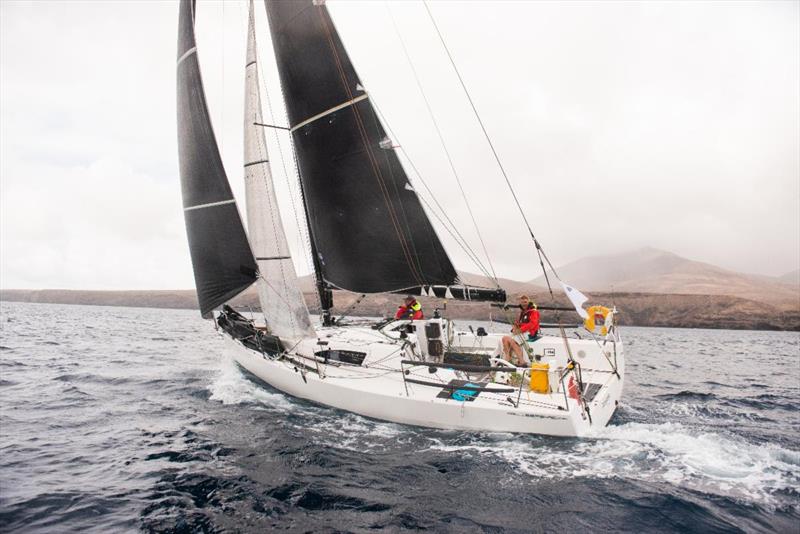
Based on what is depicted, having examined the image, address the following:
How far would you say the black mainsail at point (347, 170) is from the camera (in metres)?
11.8

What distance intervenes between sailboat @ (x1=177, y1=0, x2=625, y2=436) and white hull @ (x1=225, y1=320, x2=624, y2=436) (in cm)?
7

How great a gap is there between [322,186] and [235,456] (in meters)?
7.51

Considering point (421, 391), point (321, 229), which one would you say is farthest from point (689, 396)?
point (321, 229)

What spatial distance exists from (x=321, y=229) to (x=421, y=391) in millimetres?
6032

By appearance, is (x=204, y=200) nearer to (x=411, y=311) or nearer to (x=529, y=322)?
(x=411, y=311)

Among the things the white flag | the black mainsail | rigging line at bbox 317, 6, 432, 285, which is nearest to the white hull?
the white flag

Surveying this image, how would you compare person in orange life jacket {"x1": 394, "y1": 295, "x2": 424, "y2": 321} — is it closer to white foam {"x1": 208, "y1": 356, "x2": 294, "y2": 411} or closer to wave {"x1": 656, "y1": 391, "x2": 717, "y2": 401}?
white foam {"x1": 208, "y1": 356, "x2": 294, "y2": 411}

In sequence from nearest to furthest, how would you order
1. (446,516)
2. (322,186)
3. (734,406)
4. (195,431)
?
(446,516) → (195,431) → (734,406) → (322,186)

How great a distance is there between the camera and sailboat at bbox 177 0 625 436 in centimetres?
1093

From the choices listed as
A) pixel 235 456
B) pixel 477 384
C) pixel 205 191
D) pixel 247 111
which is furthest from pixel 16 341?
pixel 477 384

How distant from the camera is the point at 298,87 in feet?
41.2

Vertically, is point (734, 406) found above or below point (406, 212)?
below

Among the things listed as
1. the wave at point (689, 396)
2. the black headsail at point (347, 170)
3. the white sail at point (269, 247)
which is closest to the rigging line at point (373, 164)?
the black headsail at point (347, 170)

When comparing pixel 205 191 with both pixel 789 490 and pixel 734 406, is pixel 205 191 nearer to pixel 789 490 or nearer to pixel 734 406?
pixel 789 490
